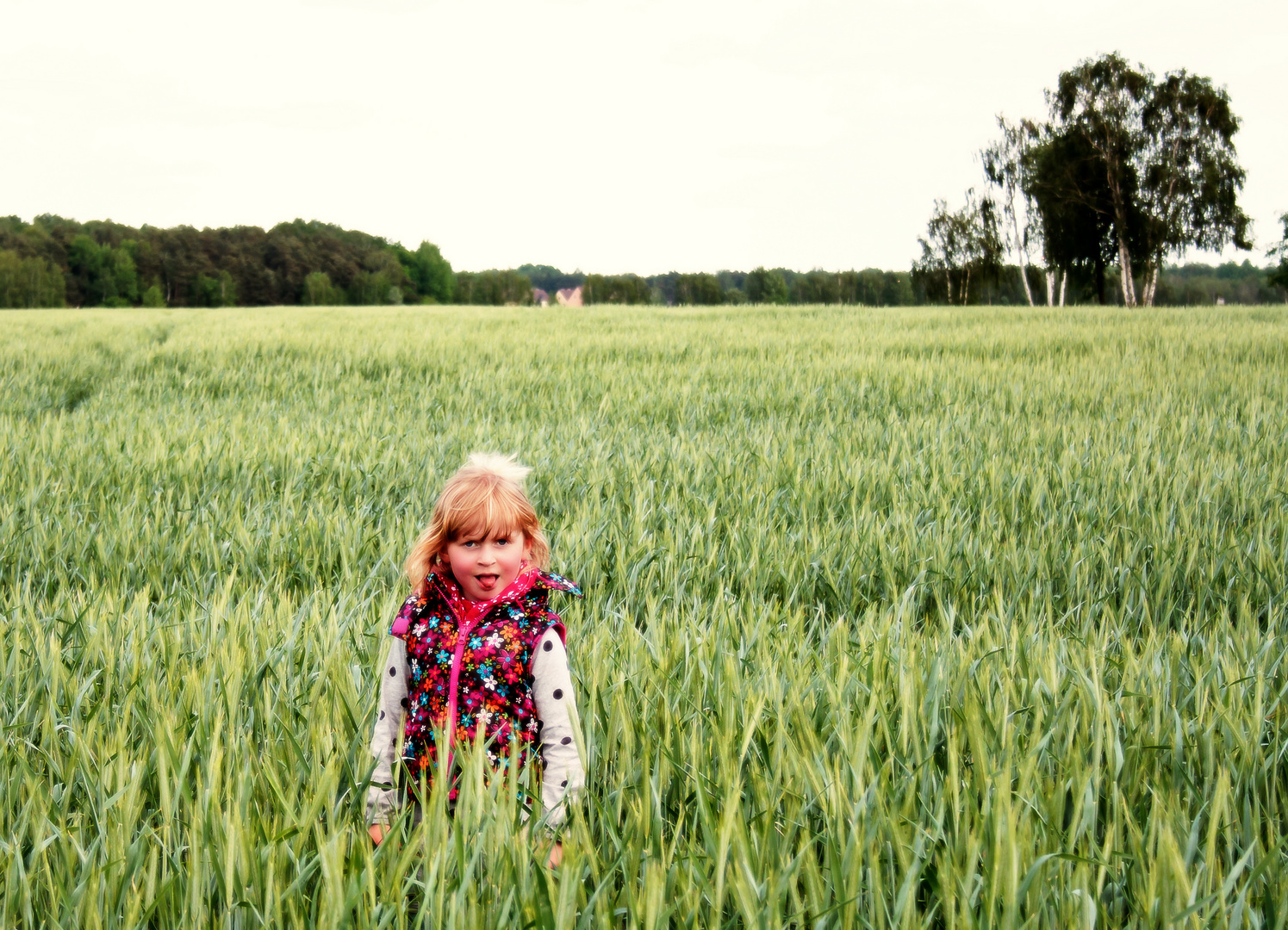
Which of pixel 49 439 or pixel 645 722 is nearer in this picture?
pixel 645 722

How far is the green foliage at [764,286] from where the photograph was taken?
94.6 m

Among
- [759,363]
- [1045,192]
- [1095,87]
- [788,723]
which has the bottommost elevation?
[788,723]

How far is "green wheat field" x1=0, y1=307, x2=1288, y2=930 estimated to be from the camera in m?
1.14

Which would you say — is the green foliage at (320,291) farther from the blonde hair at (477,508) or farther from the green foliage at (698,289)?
the blonde hair at (477,508)

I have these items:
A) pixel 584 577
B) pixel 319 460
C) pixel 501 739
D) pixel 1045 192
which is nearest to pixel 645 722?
pixel 501 739

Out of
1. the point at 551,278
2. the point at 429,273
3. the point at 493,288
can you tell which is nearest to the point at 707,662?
the point at 493,288

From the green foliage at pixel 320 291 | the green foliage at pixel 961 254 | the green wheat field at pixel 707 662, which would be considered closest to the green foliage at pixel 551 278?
the green foliage at pixel 320 291

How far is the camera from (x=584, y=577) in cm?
278

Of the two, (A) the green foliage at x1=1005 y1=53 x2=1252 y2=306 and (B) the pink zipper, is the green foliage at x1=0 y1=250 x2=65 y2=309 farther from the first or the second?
(B) the pink zipper

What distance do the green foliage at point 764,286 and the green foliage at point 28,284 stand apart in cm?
6689

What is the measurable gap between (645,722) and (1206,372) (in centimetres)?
839

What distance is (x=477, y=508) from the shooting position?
151cm

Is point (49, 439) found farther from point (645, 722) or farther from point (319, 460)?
point (645, 722)

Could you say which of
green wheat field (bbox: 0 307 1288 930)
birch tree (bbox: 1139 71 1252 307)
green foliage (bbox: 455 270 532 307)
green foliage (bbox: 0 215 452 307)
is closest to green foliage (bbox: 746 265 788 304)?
green foliage (bbox: 455 270 532 307)
